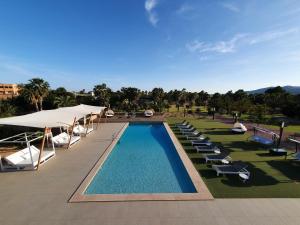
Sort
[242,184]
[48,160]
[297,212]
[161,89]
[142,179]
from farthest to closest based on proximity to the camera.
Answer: [161,89] → [48,160] → [142,179] → [242,184] → [297,212]

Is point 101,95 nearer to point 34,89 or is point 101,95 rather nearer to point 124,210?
point 34,89

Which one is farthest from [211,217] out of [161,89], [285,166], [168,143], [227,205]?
[161,89]

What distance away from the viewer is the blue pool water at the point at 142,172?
8.34 m

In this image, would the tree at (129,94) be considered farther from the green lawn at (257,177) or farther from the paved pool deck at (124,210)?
the paved pool deck at (124,210)

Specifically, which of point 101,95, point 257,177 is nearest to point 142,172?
point 257,177

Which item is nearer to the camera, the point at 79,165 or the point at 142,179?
the point at 142,179

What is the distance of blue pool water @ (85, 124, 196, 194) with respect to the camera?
834 cm

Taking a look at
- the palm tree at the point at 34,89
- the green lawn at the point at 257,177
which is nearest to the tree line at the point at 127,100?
the palm tree at the point at 34,89

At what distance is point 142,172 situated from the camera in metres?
10.2

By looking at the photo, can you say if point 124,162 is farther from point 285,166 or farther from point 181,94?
point 181,94

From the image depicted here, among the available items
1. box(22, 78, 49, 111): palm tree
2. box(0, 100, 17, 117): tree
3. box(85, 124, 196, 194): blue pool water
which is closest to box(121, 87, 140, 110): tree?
box(22, 78, 49, 111): palm tree

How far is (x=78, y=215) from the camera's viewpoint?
243 inches

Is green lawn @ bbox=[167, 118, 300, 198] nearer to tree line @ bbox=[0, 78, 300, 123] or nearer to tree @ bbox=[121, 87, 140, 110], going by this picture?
tree line @ bbox=[0, 78, 300, 123]

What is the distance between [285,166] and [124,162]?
7901 millimetres
